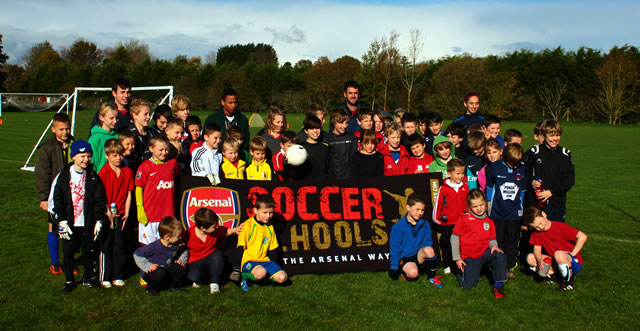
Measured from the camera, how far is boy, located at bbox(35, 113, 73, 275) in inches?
232

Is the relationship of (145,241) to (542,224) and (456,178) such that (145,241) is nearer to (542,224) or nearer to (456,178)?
(456,178)

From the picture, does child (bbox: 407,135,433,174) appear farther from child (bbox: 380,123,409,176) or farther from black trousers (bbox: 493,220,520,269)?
black trousers (bbox: 493,220,520,269)

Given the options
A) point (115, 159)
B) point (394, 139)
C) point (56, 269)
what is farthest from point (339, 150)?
point (56, 269)

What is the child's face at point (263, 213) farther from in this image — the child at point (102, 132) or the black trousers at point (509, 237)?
the black trousers at point (509, 237)

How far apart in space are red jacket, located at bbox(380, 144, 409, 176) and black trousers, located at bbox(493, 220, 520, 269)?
59.5 inches

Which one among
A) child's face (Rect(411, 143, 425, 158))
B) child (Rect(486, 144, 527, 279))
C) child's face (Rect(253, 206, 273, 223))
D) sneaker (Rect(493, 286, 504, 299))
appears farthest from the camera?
child's face (Rect(411, 143, 425, 158))

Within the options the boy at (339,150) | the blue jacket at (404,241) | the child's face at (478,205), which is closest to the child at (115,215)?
the boy at (339,150)

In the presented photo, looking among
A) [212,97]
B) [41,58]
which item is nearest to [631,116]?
[212,97]

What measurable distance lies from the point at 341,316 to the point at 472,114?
501cm

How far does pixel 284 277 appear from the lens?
18.1 ft

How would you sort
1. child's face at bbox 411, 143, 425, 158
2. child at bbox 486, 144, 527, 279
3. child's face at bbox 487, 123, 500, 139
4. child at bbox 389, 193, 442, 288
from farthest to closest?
child's face at bbox 487, 123, 500, 139
child's face at bbox 411, 143, 425, 158
child at bbox 486, 144, 527, 279
child at bbox 389, 193, 442, 288

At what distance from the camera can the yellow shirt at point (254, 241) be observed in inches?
223

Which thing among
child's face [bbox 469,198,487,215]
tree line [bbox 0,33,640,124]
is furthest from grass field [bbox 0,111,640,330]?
tree line [bbox 0,33,640,124]

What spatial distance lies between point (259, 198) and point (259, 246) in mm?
609
